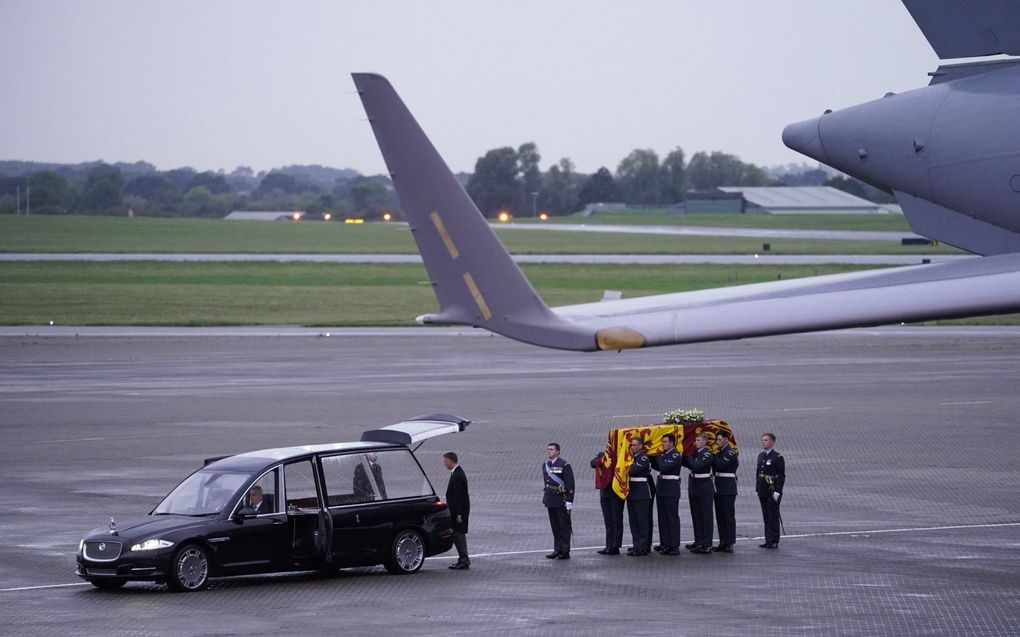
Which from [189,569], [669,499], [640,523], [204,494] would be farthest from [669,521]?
[189,569]

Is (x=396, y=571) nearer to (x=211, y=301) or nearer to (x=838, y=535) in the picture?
(x=838, y=535)

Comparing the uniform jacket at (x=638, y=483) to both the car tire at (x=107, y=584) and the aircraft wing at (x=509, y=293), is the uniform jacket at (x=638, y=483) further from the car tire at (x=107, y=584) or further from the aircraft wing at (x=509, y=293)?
the car tire at (x=107, y=584)

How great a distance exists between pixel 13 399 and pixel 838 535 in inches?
1011

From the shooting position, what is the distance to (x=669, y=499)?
20.3 m

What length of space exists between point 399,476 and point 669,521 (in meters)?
3.97

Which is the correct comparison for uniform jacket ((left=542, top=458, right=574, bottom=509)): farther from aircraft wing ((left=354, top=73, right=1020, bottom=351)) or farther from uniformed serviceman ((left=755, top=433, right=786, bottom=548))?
aircraft wing ((left=354, top=73, right=1020, bottom=351))

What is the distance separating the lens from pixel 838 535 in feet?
69.1

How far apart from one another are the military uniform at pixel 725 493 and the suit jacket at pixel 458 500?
12.6 feet

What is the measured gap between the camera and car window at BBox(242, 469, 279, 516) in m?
18.1

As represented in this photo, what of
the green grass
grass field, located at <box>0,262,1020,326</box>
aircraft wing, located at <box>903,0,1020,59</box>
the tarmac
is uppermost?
the green grass

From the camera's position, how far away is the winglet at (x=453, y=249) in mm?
13555

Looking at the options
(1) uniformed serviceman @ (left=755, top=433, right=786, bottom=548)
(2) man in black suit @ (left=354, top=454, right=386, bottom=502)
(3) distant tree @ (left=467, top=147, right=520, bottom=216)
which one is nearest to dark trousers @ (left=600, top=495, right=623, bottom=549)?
(1) uniformed serviceman @ (left=755, top=433, right=786, bottom=548)

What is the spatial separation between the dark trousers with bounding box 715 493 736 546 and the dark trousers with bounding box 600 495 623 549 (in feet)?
4.75

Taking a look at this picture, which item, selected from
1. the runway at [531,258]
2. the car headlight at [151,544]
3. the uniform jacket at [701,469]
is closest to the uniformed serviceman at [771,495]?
the uniform jacket at [701,469]
